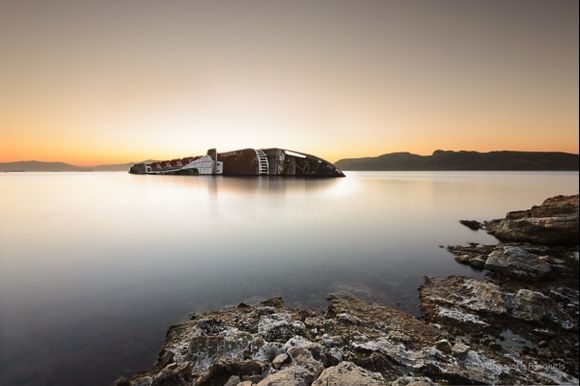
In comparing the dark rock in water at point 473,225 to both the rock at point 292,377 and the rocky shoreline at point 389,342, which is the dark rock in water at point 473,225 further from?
the rock at point 292,377

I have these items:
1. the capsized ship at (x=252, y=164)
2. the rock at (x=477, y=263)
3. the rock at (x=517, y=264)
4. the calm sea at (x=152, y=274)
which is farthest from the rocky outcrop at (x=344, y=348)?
the capsized ship at (x=252, y=164)

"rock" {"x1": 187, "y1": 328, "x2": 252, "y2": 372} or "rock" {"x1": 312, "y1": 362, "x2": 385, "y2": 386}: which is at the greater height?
"rock" {"x1": 312, "y1": 362, "x2": 385, "y2": 386}

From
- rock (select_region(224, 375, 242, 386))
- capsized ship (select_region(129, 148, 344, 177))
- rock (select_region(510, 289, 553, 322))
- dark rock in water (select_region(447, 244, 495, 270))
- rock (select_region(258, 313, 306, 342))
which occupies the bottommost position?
dark rock in water (select_region(447, 244, 495, 270))

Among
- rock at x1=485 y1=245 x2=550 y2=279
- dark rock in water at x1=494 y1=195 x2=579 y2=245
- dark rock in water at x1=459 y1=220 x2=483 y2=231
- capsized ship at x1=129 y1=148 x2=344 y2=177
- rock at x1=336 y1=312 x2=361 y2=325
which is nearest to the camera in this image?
rock at x1=336 y1=312 x2=361 y2=325

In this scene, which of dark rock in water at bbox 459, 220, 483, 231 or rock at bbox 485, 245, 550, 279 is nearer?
rock at bbox 485, 245, 550, 279

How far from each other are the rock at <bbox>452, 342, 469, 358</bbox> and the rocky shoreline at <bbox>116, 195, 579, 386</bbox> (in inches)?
0.9

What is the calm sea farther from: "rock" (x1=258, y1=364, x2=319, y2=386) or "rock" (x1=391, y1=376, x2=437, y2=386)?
"rock" (x1=391, y1=376, x2=437, y2=386)

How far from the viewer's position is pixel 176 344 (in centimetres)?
635

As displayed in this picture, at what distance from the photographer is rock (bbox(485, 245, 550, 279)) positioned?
1106cm

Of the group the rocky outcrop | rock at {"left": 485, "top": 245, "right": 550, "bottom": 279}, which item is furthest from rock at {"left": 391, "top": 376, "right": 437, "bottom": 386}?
rock at {"left": 485, "top": 245, "right": 550, "bottom": 279}

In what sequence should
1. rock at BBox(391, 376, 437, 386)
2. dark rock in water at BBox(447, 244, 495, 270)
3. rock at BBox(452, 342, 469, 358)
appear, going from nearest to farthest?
rock at BBox(391, 376, 437, 386) < rock at BBox(452, 342, 469, 358) < dark rock in water at BBox(447, 244, 495, 270)

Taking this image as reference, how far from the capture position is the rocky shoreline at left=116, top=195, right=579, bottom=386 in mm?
5195

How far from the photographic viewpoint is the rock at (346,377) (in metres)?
4.41

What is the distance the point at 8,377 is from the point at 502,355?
35.9 ft
